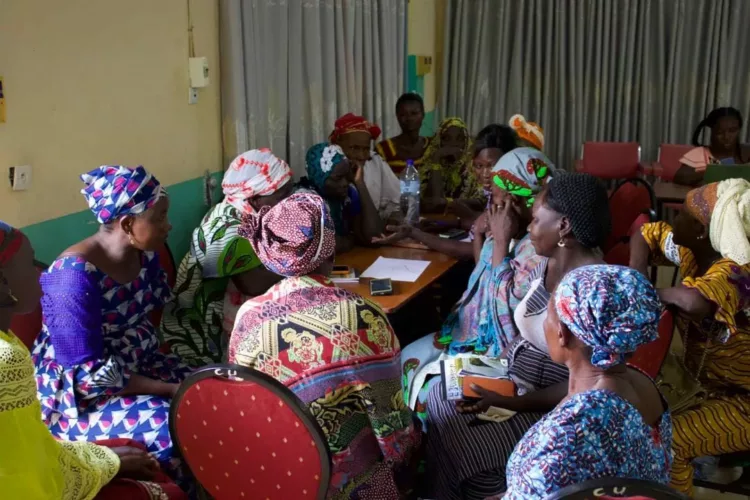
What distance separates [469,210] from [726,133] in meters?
2.33

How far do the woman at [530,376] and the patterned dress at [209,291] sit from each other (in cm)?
93

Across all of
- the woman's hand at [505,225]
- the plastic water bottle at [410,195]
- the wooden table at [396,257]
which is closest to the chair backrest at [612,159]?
the plastic water bottle at [410,195]

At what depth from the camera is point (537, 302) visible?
2.10 metres

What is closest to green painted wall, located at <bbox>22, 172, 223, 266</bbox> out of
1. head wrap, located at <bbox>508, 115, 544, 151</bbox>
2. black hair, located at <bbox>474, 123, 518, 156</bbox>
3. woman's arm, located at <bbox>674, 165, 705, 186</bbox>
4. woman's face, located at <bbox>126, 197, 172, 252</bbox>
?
woman's face, located at <bbox>126, 197, 172, 252</bbox>

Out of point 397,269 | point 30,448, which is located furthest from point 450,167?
point 30,448

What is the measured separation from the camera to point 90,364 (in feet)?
6.37

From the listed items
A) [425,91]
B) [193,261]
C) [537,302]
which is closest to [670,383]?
[537,302]

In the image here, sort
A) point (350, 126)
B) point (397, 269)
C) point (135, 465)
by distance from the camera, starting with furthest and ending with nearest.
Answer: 1. point (350, 126)
2. point (397, 269)
3. point (135, 465)

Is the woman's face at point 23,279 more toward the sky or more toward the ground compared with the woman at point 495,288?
more toward the sky

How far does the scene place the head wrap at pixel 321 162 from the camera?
3273 mm

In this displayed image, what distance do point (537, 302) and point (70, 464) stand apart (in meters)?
1.33

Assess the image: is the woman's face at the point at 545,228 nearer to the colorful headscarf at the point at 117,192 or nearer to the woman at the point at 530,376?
the woman at the point at 530,376

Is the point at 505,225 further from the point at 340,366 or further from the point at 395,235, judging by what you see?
the point at 340,366

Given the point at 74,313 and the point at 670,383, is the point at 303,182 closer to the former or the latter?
the point at 74,313
